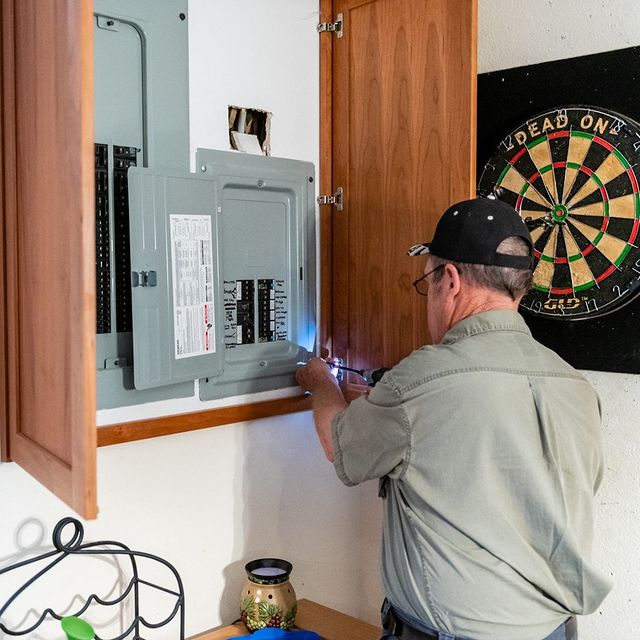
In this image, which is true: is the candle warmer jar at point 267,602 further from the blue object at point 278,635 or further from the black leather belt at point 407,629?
the black leather belt at point 407,629

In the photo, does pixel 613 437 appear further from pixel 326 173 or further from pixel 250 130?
pixel 250 130

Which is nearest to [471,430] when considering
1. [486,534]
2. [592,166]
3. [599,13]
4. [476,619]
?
[486,534]

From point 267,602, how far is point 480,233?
105 centimetres

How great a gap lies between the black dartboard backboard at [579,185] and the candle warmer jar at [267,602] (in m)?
0.91

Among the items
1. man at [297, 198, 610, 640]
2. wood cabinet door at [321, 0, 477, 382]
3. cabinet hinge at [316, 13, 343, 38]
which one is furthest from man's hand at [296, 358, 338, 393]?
cabinet hinge at [316, 13, 343, 38]

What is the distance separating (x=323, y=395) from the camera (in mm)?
1942

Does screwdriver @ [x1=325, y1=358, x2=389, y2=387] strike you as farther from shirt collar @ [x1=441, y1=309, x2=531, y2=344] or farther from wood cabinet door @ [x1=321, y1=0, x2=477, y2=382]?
shirt collar @ [x1=441, y1=309, x2=531, y2=344]

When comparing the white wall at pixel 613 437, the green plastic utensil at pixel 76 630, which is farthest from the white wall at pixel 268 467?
the green plastic utensil at pixel 76 630

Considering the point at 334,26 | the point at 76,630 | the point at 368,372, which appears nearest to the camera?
the point at 76,630

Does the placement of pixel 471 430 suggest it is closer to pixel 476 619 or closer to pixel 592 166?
pixel 476 619

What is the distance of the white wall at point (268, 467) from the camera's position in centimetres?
189

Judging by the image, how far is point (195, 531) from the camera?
80.1 inches

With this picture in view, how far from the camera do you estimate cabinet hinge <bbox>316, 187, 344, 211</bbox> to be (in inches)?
88.9

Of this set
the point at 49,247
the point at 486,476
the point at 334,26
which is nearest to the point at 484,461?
the point at 486,476
